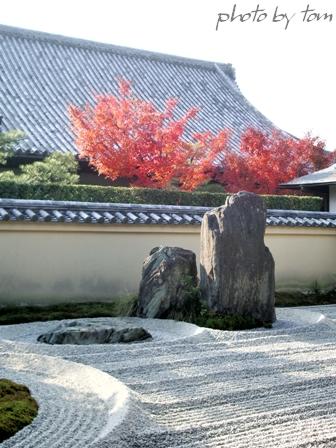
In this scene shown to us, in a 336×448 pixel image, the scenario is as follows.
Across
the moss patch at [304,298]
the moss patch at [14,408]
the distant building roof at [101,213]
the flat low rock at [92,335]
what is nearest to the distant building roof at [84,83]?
the distant building roof at [101,213]

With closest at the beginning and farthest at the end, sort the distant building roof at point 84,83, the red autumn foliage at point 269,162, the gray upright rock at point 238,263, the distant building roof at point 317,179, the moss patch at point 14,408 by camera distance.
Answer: the moss patch at point 14,408
the gray upright rock at point 238,263
the distant building roof at point 317,179
the red autumn foliage at point 269,162
the distant building roof at point 84,83

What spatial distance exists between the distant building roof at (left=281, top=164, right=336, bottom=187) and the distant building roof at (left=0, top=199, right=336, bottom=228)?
128 inches

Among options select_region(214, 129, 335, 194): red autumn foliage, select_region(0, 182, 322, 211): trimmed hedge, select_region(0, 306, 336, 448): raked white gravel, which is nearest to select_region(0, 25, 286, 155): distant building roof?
select_region(214, 129, 335, 194): red autumn foliage

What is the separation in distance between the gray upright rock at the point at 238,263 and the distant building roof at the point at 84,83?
27.1 ft

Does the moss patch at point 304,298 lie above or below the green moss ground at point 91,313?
above

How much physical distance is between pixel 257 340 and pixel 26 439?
418 centimetres

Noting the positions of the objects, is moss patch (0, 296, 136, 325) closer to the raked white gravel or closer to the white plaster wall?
the white plaster wall

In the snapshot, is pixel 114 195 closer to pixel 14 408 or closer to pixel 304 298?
pixel 304 298

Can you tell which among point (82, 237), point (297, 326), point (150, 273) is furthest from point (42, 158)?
point (297, 326)

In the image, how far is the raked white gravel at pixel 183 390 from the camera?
4055 mm

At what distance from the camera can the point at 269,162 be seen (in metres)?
16.6

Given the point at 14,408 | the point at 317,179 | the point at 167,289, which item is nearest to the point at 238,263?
the point at 167,289

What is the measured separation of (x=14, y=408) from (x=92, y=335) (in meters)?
3.24

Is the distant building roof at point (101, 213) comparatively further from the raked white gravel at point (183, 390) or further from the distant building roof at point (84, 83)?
the distant building roof at point (84, 83)
